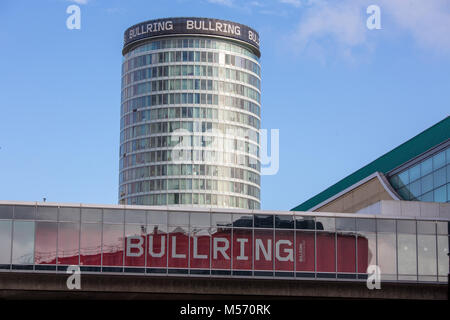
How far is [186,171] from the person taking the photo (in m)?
186

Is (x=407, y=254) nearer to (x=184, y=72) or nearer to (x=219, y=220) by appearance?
(x=219, y=220)

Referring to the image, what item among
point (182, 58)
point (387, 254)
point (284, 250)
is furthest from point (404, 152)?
point (182, 58)

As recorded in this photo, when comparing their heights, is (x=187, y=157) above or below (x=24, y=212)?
above

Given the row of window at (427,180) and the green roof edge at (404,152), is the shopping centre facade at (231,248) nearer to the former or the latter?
the row of window at (427,180)

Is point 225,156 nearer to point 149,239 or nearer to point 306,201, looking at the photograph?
point 306,201

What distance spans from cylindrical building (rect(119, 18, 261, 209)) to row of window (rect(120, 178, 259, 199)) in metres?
0.21

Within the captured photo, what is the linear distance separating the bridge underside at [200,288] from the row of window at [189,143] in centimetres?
12154

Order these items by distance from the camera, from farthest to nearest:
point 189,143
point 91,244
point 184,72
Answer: point 189,143
point 184,72
point 91,244

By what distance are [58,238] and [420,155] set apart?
112ft

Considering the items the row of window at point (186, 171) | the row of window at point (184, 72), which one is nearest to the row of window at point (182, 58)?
the row of window at point (184, 72)

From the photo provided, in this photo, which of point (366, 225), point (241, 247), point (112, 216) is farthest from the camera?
point (366, 225)

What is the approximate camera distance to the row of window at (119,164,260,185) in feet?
609

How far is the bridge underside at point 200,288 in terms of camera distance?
59.7m

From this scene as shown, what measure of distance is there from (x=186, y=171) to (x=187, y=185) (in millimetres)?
3008
